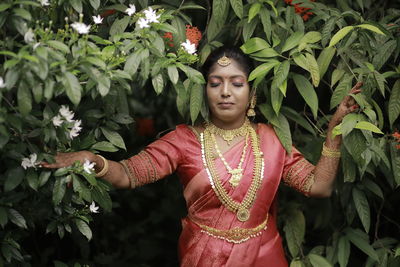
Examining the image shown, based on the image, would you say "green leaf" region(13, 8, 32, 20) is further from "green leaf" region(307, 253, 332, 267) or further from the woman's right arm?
"green leaf" region(307, 253, 332, 267)

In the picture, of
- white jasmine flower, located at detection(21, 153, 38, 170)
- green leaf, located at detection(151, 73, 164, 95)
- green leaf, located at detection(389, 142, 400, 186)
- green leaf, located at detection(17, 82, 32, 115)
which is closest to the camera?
green leaf, located at detection(17, 82, 32, 115)

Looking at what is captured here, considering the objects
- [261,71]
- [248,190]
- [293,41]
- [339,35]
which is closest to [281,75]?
[261,71]

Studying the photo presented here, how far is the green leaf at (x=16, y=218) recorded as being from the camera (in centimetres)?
254

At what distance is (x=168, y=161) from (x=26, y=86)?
86 centimetres

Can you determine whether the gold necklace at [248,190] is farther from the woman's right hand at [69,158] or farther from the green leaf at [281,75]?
the woman's right hand at [69,158]

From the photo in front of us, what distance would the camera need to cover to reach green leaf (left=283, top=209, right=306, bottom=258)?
3.29 m

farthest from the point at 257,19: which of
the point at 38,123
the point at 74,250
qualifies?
the point at 74,250

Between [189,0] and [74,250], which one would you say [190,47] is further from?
[74,250]

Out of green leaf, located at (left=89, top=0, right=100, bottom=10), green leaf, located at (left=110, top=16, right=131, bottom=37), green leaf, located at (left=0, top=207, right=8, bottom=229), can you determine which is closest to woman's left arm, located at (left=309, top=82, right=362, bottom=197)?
green leaf, located at (left=110, top=16, right=131, bottom=37)

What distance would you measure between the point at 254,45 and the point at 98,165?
83 centimetres

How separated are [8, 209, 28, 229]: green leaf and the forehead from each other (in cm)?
99

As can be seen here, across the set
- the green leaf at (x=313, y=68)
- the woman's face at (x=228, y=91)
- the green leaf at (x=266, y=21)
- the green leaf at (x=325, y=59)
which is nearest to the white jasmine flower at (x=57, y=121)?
the woman's face at (x=228, y=91)

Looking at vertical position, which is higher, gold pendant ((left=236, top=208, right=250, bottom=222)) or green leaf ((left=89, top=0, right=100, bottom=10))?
green leaf ((left=89, top=0, right=100, bottom=10))

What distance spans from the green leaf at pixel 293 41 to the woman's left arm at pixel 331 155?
12.3 inches
